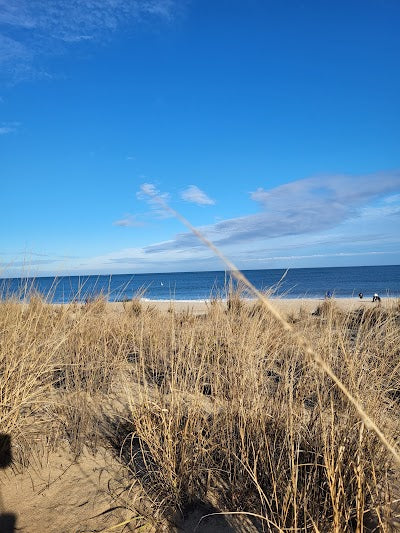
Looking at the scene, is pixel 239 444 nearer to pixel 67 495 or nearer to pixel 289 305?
pixel 67 495

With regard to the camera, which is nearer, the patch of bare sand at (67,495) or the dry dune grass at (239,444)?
the dry dune grass at (239,444)

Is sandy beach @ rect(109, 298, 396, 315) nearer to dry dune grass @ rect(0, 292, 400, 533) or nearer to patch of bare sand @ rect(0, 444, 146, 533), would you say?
dry dune grass @ rect(0, 292, 400, 533)

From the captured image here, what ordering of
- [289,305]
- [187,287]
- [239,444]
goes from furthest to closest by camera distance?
1. [187,287]
2. [289,305]
3. [239,444]

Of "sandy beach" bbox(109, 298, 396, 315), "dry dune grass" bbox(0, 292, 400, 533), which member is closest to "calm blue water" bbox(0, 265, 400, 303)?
"sandy beach" bbox(109, 298, 396, 315)

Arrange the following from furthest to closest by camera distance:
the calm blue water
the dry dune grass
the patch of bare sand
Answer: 1. the calm blue water
2. the patch of bare sand
3. the dry dune grass

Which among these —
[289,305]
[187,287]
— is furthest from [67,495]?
[187,287]

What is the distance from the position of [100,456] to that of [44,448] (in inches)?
14.9

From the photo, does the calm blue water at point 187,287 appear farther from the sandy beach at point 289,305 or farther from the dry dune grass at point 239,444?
the dry dune grass at point 239,444

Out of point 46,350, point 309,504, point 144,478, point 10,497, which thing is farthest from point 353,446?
point 46,350

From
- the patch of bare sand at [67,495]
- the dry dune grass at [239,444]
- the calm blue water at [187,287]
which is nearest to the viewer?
the dry dune grass at [239,444]

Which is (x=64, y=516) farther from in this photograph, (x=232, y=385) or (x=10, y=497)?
(x=232, y=385)

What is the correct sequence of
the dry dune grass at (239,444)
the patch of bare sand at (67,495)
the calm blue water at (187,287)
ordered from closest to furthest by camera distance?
1. the dry dune grass at (239,444)
2. the patch of bare sand at (67,495)
3. the calm blue water at (187,287)

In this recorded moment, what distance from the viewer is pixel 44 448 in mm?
2400

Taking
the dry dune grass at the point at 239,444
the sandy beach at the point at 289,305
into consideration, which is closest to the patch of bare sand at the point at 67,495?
the dry dune grass at the point at 239,444
